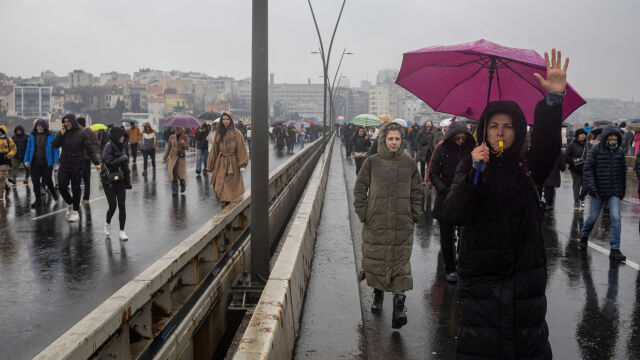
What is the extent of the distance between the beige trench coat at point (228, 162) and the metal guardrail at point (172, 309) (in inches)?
123

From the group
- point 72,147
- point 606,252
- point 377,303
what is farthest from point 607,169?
point 72,147

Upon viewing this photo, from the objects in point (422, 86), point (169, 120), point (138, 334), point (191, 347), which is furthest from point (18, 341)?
point (169, 120)

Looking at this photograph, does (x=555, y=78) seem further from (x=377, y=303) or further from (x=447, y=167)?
(x=447, y=167)

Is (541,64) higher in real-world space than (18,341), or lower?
higher

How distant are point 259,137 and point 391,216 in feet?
4.44

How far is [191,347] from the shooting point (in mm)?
4789

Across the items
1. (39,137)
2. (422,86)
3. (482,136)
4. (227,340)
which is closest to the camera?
(482,136)

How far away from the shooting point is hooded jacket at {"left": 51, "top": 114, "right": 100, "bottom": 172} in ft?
36.3

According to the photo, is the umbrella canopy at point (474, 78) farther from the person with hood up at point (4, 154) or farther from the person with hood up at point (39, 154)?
the person with hood up at point (4, 154)

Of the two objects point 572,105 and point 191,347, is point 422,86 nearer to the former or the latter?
point 572,105

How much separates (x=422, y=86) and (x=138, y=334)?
288 cm

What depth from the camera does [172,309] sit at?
480cm

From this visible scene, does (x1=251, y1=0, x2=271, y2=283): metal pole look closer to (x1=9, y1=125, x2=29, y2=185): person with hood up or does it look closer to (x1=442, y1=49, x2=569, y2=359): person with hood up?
(x1=442, y1=49, x2=569, y2=359): person with hood up

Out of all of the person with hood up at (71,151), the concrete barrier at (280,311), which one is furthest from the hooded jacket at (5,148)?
the concrete barrier at (280,311)
